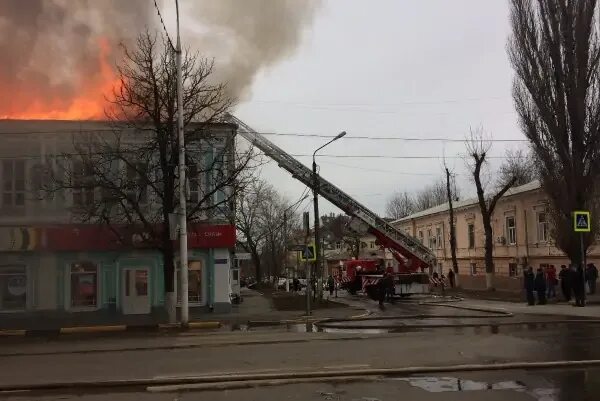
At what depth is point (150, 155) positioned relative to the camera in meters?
22.2

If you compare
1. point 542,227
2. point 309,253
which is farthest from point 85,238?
point 542,227

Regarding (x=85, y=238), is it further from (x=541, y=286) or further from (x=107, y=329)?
(x=541, y=286)

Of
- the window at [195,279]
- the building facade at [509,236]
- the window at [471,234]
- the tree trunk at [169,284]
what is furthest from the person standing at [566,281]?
the window at [471,234]

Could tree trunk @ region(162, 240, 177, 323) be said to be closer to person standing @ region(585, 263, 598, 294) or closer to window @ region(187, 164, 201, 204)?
window @ region(187, 164, 201, 204)

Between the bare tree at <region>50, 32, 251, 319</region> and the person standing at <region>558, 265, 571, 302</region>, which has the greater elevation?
the bare tree at <region>50, 32, 251, 319</region>

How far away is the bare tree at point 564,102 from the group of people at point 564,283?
1.54 metres

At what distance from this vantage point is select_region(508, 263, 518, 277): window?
41281 mm

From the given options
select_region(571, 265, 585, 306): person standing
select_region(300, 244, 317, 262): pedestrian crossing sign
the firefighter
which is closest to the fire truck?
the firefighter

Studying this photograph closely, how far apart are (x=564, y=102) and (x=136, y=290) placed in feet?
67.0

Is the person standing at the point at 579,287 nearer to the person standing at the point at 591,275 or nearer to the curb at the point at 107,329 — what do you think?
the person standing at the point at 591,275

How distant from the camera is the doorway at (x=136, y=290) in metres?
25.2

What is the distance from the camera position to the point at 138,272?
83.7 feet

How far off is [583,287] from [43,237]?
20737mm

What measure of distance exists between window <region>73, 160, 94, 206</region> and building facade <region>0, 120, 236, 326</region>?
0.06 meters
